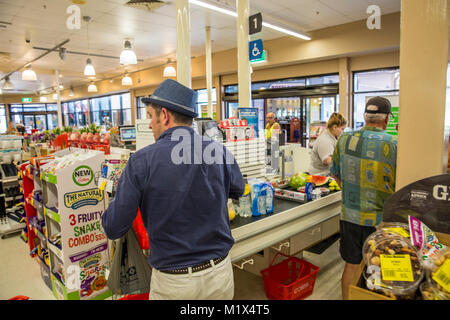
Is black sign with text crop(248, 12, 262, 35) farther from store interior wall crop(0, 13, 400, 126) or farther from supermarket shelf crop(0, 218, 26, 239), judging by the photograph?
supermarket shelf crop(0, 218, 26, 239)

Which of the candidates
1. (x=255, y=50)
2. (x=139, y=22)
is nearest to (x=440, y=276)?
(x=255, y=50)

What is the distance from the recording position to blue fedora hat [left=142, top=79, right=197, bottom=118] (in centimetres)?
157

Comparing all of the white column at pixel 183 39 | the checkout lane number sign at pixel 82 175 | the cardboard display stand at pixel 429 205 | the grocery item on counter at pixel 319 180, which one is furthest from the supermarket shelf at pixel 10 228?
the cardboard display stand at pixel 429 205

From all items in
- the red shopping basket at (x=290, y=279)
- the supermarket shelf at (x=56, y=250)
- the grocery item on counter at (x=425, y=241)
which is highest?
the grocery item on counter at (x=425, y=241)

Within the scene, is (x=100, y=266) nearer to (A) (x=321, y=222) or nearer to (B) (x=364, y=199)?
(A) (x=321, y=222)

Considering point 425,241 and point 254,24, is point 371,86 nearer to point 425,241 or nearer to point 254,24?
point 254,24

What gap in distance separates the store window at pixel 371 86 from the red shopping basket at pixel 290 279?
627 centimetres

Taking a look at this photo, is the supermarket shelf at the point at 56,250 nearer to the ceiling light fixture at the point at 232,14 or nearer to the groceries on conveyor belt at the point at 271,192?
the groceries on conveyor belt at the point at 271,192

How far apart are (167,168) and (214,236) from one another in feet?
1.50

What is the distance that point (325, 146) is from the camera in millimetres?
3986

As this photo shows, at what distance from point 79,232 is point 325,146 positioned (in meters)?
3.01

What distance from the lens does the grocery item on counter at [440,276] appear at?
3.41 ft
